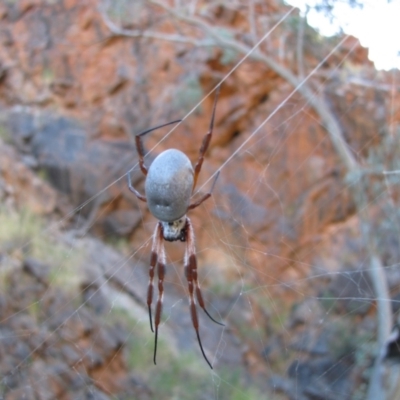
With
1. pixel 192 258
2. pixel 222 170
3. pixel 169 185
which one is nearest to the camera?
pixel 169 185

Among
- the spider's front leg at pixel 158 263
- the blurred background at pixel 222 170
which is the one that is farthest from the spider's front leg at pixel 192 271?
the blurred background at pixel 222 170

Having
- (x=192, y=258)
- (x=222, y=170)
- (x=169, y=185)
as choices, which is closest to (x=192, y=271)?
(x=192, y=258)

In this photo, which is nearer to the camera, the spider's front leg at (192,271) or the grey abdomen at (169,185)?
the grey abdomen at (169,185)

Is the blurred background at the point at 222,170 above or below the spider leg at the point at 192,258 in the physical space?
above

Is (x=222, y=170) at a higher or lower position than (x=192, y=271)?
Answer: higher

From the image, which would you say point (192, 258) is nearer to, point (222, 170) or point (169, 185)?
point (169, 185)

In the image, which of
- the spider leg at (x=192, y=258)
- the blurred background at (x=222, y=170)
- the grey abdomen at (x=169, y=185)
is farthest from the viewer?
→ the blurred background at (x=222, y=170)

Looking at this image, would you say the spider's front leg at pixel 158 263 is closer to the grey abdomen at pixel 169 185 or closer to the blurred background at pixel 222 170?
the grey abdomen at pixel 169 185
